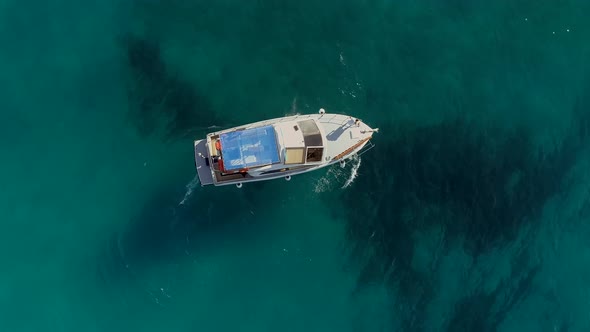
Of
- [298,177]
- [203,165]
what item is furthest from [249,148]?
[298,177]

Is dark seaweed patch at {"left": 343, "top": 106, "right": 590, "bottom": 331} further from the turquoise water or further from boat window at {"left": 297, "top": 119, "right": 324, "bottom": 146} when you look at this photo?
boat window at {"left": 297, "top": 119, "right": 324, "bottom": 146}

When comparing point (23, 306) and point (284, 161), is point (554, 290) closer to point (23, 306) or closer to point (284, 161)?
point (284, 161)

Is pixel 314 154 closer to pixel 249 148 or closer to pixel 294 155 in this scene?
pixel 294 155

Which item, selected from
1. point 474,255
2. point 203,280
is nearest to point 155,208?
point 203,280

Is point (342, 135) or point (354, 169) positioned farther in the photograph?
point (354, 169)

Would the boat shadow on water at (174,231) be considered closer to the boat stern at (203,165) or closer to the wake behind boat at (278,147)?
the boat stern at (203,165)

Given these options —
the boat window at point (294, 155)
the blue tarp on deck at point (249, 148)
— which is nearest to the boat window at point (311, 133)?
the boat window at point (294, 155)
